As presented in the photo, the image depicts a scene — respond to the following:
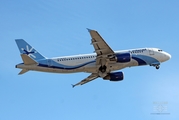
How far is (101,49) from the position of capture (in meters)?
62.3

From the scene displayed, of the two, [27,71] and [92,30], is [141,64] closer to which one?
[92,30]

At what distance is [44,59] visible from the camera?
64562mm

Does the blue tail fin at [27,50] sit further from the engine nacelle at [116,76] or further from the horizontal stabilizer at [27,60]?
the engine nacelle at [116,76]

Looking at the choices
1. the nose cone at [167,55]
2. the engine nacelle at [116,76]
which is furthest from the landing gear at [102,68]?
the nose cone at [167,55]

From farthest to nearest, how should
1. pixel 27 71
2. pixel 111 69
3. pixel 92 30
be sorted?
pixel 111 69 → pixel 27 71 → pixel 92 30

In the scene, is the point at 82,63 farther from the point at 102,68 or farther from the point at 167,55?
the point at 167,55

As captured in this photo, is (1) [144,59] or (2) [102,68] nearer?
(2) [102,68]

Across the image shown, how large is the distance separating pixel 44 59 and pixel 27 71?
13.9 ft

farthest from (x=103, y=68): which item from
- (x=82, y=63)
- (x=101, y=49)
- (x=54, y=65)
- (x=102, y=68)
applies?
(x=54, y=65)

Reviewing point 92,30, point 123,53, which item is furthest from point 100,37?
point 123,53

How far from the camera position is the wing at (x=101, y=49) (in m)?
59.3

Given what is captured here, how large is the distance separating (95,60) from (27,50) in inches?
486

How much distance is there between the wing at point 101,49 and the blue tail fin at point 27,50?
10246 mm

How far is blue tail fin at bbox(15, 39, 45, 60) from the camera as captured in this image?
65.0 meters
